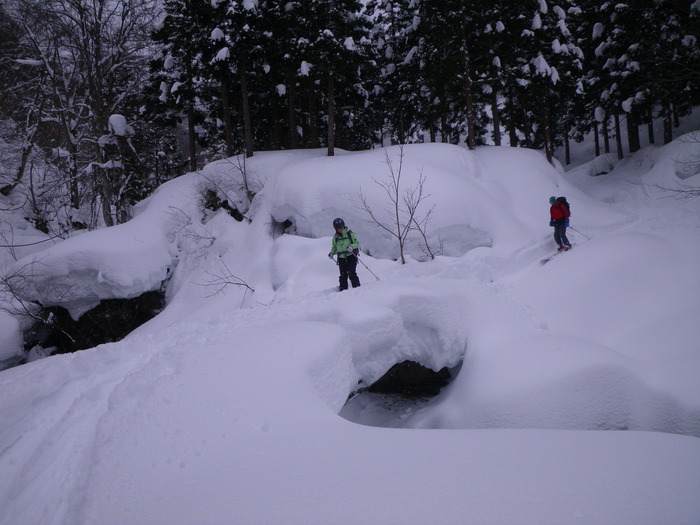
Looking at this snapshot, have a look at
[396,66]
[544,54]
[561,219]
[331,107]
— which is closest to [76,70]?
[331,107]

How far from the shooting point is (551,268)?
8375 mm

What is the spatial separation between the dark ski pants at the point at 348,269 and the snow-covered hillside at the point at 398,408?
1.74 metres

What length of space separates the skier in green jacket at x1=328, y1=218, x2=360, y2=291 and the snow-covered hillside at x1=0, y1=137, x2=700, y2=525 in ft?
5.80

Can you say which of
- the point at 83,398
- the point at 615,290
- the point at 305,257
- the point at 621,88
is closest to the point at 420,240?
the point at 305,257

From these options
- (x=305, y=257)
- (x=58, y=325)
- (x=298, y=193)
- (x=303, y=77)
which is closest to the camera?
(x=305, y=257)

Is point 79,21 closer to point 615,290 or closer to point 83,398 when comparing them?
point 83,398

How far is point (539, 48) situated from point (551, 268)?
14.5m

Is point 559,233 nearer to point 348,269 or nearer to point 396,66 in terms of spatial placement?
point 348,269

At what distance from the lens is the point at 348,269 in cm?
827

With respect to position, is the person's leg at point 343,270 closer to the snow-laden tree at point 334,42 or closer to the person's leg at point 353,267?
the person's leg at point 353,267

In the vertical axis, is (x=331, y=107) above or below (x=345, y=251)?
above

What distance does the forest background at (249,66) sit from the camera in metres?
14.1

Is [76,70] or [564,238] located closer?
[564,238]

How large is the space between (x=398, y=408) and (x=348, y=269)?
3.29 metres
